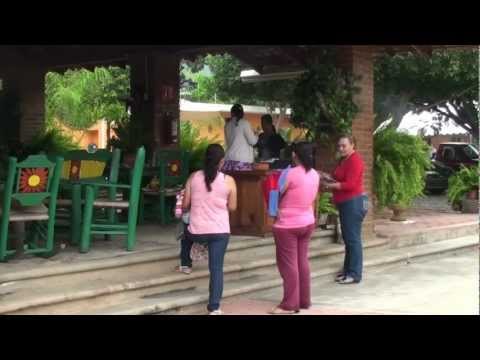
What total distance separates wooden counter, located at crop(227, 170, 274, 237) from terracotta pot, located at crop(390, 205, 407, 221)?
13.4ft

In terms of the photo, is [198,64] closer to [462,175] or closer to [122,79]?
[122,79]

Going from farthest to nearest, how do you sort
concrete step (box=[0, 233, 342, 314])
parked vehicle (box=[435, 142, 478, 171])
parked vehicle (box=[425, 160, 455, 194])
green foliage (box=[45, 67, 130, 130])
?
green foliage (box=[45, 67, 130, 130]) < parked vehicle (box=[435, 142, 478, 171]) < parked vehicle (box=[425, 160, 455, 194]) < concrete step (box=[0, 233, 342, 314])

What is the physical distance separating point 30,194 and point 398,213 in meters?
7.62

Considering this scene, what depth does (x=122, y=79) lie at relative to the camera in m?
31.4

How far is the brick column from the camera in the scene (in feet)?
32.8

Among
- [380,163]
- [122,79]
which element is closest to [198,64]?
[122,79]

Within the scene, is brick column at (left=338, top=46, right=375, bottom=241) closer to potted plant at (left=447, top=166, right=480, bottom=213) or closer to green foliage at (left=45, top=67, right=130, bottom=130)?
potted plant at (left=447, top=166, right=480, bottom=213)

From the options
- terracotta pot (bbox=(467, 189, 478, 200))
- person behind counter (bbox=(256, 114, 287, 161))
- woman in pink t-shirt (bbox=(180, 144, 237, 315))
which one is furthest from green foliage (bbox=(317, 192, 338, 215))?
terracotta pot (bbox=(467, 189, 478, 200))

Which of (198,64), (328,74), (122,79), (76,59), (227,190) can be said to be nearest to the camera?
(227,190)

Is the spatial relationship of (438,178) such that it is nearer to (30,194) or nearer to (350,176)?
(350,176)

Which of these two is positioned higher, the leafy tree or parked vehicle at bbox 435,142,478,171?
the leafy tree

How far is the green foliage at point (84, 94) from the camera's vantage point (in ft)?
99.3

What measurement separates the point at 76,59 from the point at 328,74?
7077 millimetres

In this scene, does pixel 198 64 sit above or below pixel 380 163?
above
